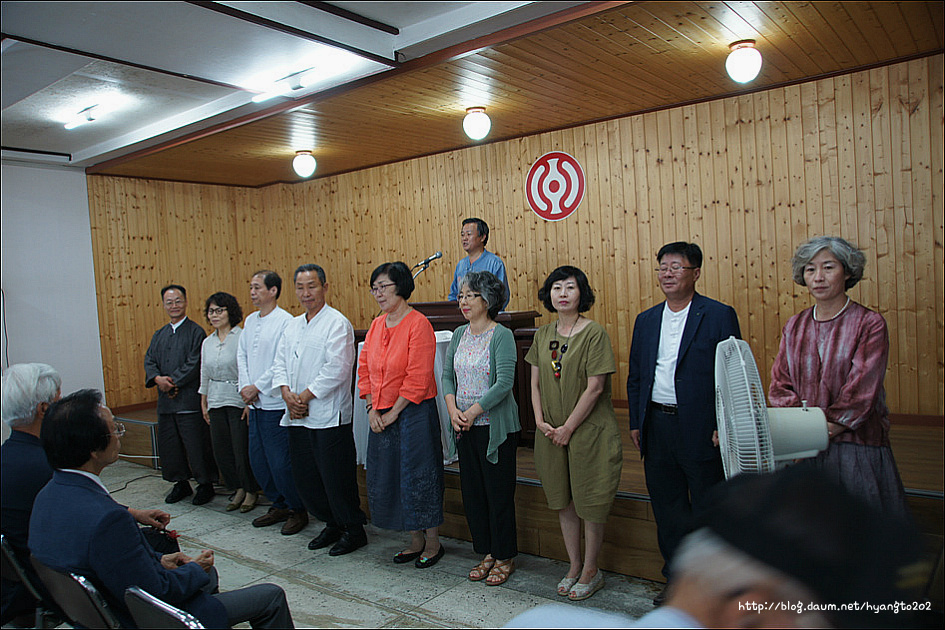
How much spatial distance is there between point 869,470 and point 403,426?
202cm

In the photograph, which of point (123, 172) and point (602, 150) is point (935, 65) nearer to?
point (602, 150)

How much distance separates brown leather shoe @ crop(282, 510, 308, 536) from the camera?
4.02 metres

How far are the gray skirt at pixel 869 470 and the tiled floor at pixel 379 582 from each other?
39.6 inches

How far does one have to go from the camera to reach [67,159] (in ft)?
21.1

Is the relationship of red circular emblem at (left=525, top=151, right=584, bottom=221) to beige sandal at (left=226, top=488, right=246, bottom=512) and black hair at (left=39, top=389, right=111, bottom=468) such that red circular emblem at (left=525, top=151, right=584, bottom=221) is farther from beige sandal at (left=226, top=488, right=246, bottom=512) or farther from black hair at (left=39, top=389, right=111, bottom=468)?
black hair at (left=39, top=389, right=111, bottom=468)

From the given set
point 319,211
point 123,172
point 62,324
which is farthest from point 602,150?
point 62,324

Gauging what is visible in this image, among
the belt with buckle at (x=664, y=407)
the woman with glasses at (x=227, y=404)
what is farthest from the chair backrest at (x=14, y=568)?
the belt with buckle at (x=664, y=407)

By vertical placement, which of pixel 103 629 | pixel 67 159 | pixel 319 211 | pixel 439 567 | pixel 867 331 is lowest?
pixel 439 567

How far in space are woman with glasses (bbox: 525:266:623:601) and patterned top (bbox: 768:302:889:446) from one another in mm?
701

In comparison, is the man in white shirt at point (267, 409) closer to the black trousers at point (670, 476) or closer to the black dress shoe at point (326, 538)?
the black dress shoe at point (326, 538)

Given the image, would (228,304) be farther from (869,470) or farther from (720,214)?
(869,470)

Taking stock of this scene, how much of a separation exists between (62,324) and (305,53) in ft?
14.2

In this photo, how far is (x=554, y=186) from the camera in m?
5.96

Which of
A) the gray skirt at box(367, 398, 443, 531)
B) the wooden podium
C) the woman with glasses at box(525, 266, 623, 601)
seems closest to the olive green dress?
the woman with glasses at box(525, 266, 623, 601)
